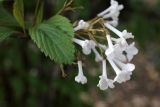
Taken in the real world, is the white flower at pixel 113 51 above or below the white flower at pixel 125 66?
above

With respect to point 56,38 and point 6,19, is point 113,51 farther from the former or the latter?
point 6,19

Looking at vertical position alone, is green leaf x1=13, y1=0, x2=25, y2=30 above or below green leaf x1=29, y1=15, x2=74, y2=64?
above

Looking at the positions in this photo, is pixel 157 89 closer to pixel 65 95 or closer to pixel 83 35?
pixel 65 95

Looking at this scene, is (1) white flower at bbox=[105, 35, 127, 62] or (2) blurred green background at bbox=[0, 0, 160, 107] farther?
(2) blurred green background at bbox=[0, 0, 160, 107]

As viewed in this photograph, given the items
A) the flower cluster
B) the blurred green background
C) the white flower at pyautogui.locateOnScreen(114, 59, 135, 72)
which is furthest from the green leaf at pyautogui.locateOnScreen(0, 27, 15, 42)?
the blurred green background

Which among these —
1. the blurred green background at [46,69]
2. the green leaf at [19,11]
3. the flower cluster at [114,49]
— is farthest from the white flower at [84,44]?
the blurred green background at [46,69]

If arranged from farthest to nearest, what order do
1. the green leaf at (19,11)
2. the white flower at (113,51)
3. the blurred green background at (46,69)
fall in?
the blurred green background at (46,69) → the green leaf at (19,11) → the white flower at (113,51)

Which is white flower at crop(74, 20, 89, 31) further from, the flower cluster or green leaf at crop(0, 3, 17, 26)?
green leaf at crop(0, 3, 17, 26)

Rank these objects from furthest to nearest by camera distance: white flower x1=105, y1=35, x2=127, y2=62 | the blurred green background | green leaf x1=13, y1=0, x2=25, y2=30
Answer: the blurred green background → green leaf x1=13, y1=0, x2=25, y2=30 → white flower x1=105, y1=35, x2=127, y2=62

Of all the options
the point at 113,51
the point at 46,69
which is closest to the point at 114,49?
the point at 113,51

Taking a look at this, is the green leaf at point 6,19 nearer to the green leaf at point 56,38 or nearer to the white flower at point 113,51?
the green leaf at point 56,38
